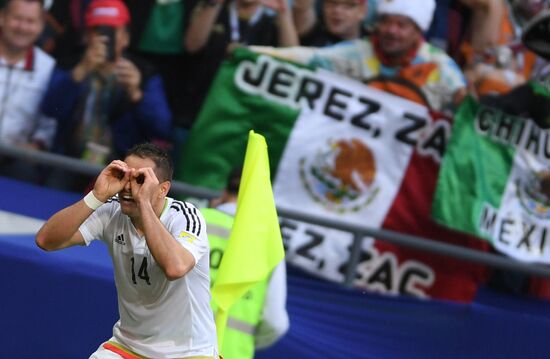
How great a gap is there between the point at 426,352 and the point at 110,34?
9.83 feet

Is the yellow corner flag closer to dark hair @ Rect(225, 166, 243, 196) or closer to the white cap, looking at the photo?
dark hair @ Rect(225, 166, 243, 196)

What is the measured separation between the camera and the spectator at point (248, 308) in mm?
6672

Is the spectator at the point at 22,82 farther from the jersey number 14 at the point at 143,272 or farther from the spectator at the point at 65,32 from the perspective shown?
the jersey number 14 at the point at 143,272

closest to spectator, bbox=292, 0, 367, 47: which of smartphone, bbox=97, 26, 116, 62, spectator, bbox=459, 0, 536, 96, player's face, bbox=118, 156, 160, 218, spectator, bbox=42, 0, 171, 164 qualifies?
spectator, bbox=459, 0, 536, 96

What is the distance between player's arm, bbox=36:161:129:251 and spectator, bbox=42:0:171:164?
3.19 metres

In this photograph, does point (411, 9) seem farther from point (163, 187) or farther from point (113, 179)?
point (113, 179)

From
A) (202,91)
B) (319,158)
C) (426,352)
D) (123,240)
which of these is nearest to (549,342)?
(426,352)

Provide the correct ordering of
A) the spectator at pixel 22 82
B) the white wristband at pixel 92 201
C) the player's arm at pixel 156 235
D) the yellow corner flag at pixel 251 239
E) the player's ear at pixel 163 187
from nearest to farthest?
the player's arm at pixel 156 235
the white wristband at pixel 92 201
the player's ear at pixel 163 187
the yellow corner flag at pixel 251 239
the spectator at pixel 22 82

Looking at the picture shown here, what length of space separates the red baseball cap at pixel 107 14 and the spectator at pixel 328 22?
117 cm

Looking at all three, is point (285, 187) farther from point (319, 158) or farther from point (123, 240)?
point (123, 240)

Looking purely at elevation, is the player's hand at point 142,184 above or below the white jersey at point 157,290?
above

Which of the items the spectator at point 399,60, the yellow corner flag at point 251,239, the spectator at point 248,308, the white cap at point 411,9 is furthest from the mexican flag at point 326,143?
the yellow corner flag at point 251,239

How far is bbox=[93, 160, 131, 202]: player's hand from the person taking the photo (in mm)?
4477

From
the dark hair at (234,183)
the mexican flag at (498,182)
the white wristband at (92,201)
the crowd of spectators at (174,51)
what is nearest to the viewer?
the white wristband at (92,201)
